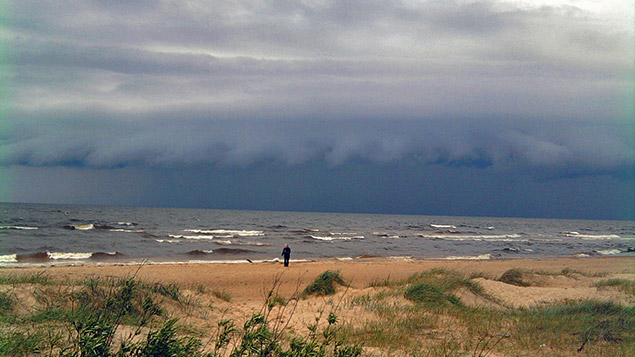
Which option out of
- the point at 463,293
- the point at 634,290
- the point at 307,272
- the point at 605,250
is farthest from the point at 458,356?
the point at 605,250

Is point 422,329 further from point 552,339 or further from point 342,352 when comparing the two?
point 342,352

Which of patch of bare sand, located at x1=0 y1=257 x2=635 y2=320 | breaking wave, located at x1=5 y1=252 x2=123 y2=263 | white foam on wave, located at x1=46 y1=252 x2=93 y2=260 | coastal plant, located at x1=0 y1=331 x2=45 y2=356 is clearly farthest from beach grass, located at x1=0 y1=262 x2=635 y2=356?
white foam on wave, located at x1=46 y1=252 x2=93 y2=260

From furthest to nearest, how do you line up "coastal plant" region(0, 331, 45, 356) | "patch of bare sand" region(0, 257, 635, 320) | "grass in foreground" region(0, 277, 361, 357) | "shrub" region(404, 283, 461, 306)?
"patch of bare sand" region(0, 257, 635, 320), "shrub" region(404, 283, 461, 306), "coastal plant" region(0, 331, 45, 356), "grass in foreground" region(0, 277, 361, 357)

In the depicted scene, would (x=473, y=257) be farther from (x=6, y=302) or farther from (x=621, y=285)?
(x=6, y=302)

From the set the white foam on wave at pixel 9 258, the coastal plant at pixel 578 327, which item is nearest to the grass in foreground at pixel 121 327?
the coastal plant at pixel 578 327

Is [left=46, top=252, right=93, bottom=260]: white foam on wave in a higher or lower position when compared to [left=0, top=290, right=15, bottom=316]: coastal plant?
lower

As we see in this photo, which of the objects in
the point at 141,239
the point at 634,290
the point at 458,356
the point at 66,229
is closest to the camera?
the point at 458,356

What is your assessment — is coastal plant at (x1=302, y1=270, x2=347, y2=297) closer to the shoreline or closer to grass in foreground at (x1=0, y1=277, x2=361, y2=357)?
grass in foreground at (x1=0, y1=277, x2=361, y2=357)

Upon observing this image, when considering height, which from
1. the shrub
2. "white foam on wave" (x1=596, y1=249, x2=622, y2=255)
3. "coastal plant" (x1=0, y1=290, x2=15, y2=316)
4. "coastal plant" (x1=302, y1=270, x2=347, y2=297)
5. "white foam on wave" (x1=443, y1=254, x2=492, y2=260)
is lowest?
"white foam on wave" (x1=596, y1=249, x2=622, y2=255)

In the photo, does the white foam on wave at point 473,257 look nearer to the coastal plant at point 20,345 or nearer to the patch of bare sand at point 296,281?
the patch of bare sand at point 296,281

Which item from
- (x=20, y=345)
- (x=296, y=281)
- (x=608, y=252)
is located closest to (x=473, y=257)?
(x=608, y=252)

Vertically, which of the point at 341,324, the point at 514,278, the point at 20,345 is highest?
the point at 20,345

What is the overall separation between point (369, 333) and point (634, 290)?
35.1 ft

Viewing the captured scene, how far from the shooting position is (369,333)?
7.21 metres
